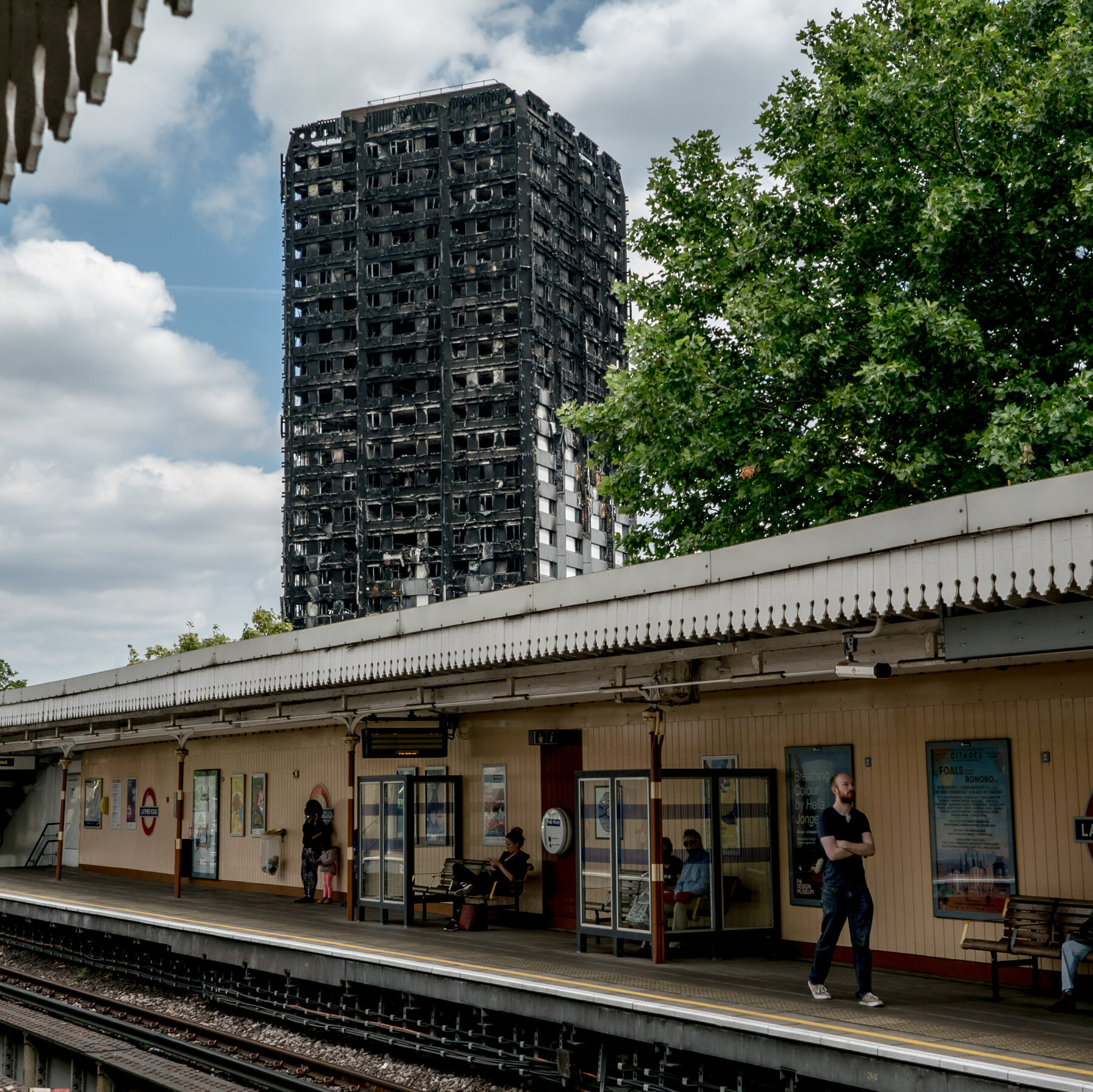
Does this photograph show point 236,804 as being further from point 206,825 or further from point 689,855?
point 689,855

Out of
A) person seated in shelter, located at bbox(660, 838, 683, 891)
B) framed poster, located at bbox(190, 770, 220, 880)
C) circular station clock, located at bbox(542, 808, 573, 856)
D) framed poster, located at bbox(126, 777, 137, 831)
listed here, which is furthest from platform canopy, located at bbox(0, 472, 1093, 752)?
framed poster, located at bbox(126, 777, 137, 831)

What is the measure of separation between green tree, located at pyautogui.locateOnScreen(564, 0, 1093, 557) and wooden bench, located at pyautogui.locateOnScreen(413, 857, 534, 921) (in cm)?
774

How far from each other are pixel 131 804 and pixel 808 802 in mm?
17229

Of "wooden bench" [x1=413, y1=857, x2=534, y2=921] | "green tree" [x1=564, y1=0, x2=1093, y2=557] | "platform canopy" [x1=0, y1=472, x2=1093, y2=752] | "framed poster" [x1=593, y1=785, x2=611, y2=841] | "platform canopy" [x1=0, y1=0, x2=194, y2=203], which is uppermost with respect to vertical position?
"green tree" [x1=564, y1=0, x2=1093, y2=557]

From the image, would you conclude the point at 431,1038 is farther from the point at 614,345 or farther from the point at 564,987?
the point at 614,345

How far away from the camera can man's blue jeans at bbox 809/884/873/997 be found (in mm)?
8250

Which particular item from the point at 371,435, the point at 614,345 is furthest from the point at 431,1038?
the point at 614,345

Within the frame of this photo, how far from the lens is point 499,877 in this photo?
1406 cm

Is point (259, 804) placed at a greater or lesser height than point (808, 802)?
lesser

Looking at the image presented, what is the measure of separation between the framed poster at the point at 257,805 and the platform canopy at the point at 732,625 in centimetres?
398

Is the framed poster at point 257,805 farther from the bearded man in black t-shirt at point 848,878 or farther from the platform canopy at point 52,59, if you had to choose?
the platform canopy at point 52,59

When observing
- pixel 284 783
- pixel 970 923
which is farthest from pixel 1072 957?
pixel 284 783

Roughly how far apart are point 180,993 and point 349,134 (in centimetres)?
7089

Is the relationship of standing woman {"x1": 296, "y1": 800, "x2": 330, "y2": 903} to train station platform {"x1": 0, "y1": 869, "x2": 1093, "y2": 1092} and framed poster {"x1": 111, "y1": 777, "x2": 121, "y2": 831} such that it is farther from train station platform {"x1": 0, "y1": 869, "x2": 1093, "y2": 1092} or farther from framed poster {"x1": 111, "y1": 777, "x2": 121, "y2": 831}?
framed poster {"x1": 111, "y1": 777, "x2": 121, "y2": 831}
